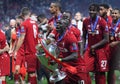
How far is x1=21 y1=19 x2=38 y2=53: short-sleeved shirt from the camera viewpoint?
33.1ft

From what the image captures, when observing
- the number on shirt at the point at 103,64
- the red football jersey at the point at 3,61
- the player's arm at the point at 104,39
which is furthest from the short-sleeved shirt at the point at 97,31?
the red football jersey at the point at 3,61

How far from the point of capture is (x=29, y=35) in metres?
10.2

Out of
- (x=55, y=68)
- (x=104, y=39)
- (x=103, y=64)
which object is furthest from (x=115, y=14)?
(x=55, y=68)

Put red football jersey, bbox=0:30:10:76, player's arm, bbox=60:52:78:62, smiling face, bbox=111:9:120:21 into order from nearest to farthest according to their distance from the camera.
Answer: player's arm, bbox=60:52:78:62 → red football jersey, bbox=0:30:10:76 → smiling face, bbox=111:9:120:21

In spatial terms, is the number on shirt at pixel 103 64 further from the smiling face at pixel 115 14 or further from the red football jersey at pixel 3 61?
the red football jersey at pixel 3 61

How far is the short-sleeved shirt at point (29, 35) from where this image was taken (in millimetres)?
10078

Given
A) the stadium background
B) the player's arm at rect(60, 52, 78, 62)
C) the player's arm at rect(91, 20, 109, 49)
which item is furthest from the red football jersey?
the stadium background

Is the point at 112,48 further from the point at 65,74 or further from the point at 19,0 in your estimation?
the point at 19,0

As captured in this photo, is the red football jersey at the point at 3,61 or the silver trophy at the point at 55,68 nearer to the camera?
the silver trophy at the point at 55,68

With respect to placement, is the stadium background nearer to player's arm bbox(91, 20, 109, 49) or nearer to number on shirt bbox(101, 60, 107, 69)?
number on shirt bbox(101, 60, 107, 69)

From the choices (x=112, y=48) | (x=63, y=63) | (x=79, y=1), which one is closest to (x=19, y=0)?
(x=79, y=1)

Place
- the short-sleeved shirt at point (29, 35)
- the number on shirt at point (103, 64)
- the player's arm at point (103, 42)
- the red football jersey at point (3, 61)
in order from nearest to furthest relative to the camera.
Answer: the red football jersey at point (3, 61) → the player's arm at point (103, 42) → the number on shirt at point (103, 64) → the short-sleeved shirt at point (29, 35)

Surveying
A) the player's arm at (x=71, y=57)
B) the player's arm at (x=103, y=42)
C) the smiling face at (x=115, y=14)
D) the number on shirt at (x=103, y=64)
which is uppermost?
the smiling face at (x=115, y=14)

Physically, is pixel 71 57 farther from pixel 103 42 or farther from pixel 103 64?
pixel 103 64
